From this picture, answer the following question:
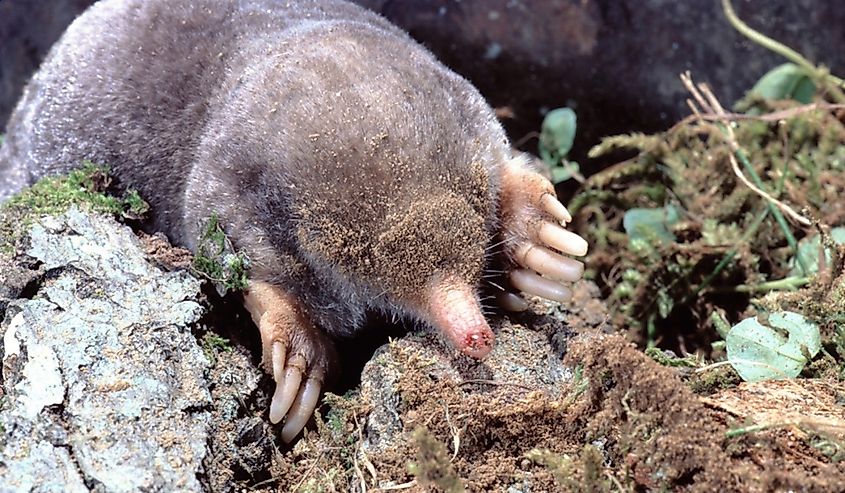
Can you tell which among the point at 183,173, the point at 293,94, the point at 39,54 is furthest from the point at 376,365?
the point at 39,54

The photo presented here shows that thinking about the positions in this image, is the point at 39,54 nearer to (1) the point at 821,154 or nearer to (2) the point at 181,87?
(2) the point at 181,87

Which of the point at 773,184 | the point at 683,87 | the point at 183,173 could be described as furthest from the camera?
the point at 683,87

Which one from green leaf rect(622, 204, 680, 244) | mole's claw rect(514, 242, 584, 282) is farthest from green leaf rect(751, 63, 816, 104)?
mole's claw rect(514, 242, 584, 282)

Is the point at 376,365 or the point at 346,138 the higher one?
the point at 346,138

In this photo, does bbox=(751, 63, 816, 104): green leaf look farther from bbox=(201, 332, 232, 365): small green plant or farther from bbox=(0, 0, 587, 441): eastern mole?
bbox=(201, 332, 232, 365): small green plant

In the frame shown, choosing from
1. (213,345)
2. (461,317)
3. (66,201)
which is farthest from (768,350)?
(66,201)

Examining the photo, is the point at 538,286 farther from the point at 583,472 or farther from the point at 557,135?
the point at 557,135
